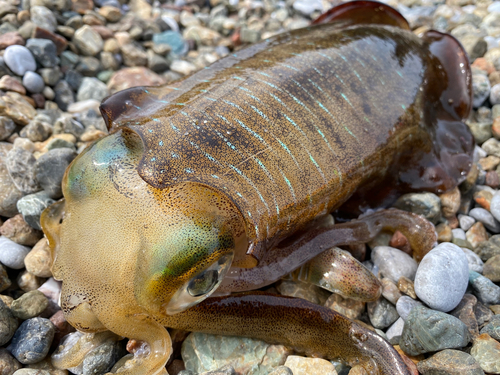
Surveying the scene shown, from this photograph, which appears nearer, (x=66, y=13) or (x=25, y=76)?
(x=25, y=76)

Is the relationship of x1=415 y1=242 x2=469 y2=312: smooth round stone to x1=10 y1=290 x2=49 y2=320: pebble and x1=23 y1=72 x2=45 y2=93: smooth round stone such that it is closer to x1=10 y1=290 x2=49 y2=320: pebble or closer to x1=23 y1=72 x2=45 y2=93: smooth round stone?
x1=10 y1=290 x2=49 y2=320: pebble

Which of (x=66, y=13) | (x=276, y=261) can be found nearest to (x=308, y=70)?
(x=276, y=261)

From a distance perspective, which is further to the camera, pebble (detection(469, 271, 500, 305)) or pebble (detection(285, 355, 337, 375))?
pebble (detection(469, 271, 500, 305))

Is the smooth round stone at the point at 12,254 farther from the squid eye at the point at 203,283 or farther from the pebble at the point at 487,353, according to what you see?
the pebble at the point at 487,353

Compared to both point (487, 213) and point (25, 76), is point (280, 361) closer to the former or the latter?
point (487, 213)

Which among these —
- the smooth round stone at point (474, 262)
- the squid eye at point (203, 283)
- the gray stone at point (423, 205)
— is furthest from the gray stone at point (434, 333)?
the squid eye at point (203, 283)

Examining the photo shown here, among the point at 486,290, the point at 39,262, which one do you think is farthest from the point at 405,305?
the point at 39,262

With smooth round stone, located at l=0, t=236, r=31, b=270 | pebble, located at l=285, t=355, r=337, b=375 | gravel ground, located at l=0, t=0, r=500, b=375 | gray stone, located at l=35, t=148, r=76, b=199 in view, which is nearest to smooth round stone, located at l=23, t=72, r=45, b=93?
gravel ground, located at l=0, t=0, r=500, b=375
